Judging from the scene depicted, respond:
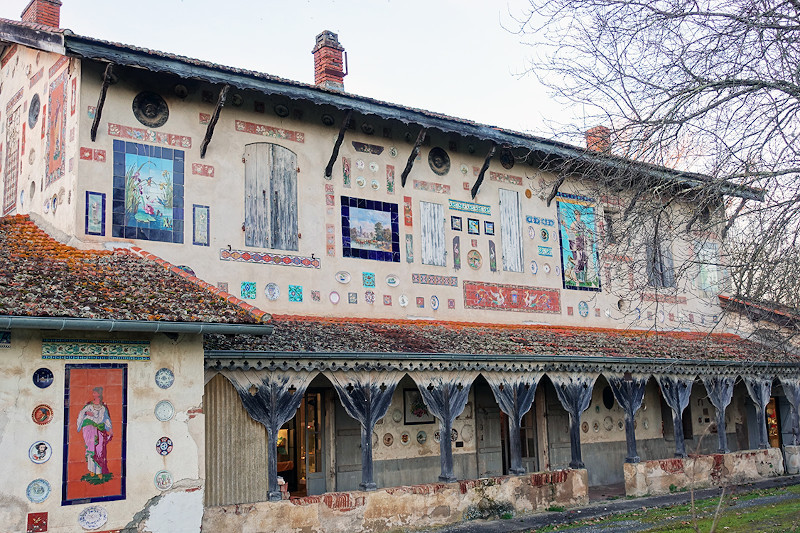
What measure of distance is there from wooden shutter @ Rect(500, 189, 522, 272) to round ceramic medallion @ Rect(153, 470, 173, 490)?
9606mm

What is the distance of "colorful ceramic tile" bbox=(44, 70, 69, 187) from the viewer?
13695 millimetres

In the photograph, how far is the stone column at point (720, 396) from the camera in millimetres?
19172

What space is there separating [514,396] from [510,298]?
2.99 meters

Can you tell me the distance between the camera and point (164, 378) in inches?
439

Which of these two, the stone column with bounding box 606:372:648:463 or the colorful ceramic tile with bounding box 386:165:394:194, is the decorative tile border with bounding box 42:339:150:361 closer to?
the colorful ceramic tile with bounding box 386:165:394:194

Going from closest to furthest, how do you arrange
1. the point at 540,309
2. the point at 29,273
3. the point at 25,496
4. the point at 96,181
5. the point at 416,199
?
1. the point at 25,496
2. the point at 29,273
3. the point at 96,181
4. the point at 416,199
5. the point at 540,309

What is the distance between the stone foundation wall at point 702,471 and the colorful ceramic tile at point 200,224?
10609 mm

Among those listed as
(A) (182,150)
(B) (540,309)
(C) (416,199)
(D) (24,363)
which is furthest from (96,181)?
(B) (540,309)

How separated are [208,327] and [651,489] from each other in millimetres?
11510

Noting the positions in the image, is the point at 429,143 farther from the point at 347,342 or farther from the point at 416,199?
the point at 347,342

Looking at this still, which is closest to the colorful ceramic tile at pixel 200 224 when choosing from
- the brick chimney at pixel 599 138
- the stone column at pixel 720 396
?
the brick chimney at pixel 599 138

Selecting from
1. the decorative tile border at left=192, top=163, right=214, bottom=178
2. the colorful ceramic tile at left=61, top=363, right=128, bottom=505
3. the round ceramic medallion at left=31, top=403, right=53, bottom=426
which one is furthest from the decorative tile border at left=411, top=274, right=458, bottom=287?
the round ceramic medallion at left=31, top=403, right=53, bottom=426

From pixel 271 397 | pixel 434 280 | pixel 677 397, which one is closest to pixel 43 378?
pixel 271 397

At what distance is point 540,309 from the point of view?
18500 mm
